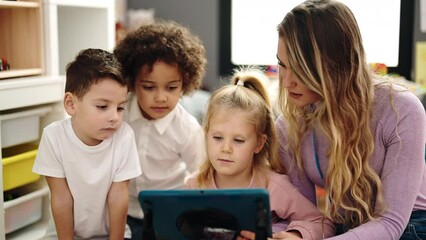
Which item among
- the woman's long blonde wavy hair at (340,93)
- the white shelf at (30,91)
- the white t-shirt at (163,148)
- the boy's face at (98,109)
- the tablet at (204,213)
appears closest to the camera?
the tablet at (204,213)

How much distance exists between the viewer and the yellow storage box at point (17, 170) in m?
1.62

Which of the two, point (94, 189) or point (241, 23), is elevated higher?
point (241, 23)

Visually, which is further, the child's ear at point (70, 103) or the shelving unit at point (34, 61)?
the shelving unit at point (34, 61)

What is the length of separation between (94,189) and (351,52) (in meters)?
Result: 0.71

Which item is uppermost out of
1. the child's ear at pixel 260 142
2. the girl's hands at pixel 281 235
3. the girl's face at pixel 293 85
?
the girl's face at pixel 293 85

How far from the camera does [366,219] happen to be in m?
1.33

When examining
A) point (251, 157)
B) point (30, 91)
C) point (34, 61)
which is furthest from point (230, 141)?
point (34, 61)

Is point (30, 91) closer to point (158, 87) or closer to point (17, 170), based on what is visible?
point (17, 170)

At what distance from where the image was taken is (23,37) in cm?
178

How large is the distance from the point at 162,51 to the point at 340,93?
22.5 inches

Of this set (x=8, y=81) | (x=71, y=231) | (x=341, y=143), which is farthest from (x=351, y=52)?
(x=8, y=81)

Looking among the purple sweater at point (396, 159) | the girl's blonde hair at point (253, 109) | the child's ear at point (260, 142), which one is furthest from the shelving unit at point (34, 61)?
the purple sweater at point (396, 159)

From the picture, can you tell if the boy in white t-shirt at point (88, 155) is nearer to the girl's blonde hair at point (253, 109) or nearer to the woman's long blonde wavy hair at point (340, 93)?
the girl's blonde hair at point (253, 109)

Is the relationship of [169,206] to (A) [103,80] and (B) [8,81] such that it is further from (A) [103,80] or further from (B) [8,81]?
(B) [8,81]
